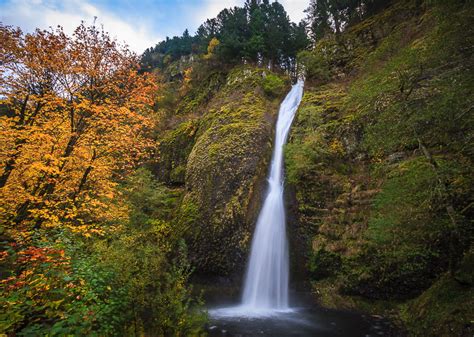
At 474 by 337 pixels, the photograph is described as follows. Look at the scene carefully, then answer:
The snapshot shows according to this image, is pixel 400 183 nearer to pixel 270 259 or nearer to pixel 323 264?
pixel 323 264

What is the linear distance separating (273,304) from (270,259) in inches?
69.7

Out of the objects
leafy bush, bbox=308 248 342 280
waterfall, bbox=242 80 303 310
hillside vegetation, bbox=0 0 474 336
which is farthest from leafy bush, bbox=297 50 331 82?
leafy bush, bbox=308 248 342 280

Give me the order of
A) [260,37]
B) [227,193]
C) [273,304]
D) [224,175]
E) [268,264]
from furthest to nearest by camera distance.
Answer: [260,37] < [224,175] < [227,193] < [268,264] < [273,304]

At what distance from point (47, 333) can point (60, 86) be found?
597 centimetres

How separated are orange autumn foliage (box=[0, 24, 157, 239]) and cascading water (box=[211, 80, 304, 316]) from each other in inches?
246

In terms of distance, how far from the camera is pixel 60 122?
6926 mm

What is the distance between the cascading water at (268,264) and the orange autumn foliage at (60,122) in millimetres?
6244

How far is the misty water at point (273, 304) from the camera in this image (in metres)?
7.21

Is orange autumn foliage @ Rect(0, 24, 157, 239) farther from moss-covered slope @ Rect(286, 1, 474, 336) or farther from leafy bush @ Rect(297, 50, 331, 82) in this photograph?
leafy bush @ Rect(297, 50, 331, 82)

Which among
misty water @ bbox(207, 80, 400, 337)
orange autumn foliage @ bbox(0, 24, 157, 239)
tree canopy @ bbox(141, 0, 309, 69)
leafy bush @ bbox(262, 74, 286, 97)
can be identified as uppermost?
tree canopy @ bbox(141, 0, 309, 69)

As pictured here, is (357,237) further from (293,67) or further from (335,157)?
(293,67)

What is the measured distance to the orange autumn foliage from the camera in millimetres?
5980

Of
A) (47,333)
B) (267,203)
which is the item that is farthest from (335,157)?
(47,333)

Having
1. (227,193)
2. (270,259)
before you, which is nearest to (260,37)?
(227,193)
